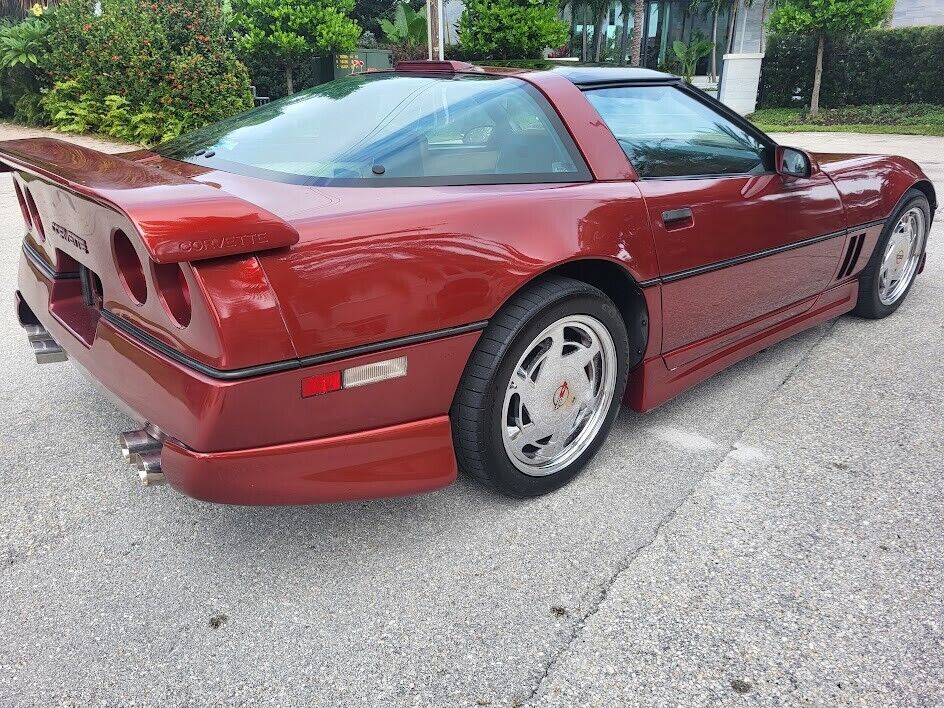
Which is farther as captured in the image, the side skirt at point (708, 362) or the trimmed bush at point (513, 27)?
the trimmed bush at point (513, 27)

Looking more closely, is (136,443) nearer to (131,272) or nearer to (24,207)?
(131,272)

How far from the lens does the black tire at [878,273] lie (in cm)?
383

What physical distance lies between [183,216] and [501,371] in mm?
962

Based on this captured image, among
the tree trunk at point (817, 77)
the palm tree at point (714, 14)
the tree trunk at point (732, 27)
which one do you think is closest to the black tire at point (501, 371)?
the tree trunk at point (817, 77)

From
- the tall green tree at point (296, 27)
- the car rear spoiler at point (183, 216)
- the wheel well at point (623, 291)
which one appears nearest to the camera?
the car rear spoiler at point (183, 216)

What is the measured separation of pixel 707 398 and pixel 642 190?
110 centimetres

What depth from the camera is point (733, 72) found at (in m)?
22.0

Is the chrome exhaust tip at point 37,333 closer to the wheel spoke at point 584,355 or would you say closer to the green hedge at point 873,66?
the wheel spoke at point 584,355

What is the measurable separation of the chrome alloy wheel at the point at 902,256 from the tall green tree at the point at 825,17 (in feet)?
54.6

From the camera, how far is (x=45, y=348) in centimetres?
265

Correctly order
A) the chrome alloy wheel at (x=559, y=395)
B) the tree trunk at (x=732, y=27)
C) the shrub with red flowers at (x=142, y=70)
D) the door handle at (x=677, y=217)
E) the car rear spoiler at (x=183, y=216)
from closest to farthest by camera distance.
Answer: the car rear spoiler at (x=183, y=216)
the chrome alloy wheel at (x=559, y=395)
the door handle at (x=677, y=217)
the shrub with red flowers at (x=142, y=70)
the tree trunk at (x=732, y=27)

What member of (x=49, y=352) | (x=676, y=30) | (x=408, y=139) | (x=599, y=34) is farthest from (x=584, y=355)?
(x=676, y=30)

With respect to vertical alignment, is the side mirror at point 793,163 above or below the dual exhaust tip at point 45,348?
above

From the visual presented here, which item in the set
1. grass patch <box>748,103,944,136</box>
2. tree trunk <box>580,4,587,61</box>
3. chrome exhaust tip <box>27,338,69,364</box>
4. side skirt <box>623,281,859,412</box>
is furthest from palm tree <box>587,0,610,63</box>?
chrome exhaust tip <box>27,338,69,364</box>
